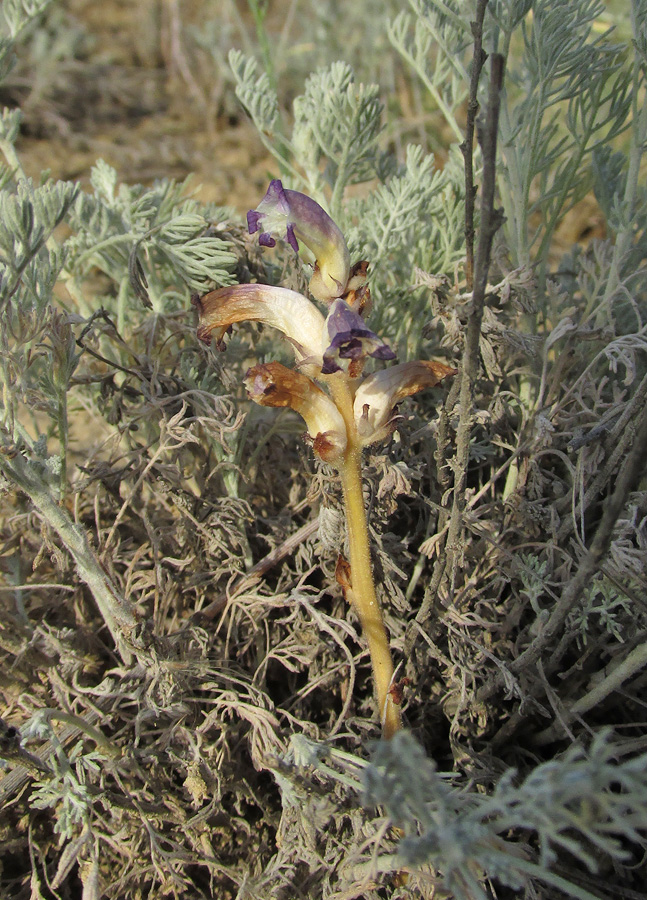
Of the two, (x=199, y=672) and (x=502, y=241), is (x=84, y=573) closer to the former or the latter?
(x=199, y=672)

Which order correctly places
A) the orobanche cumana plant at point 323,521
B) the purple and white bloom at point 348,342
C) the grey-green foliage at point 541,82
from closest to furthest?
the purple and white bloom at point 348,342 → the orobanche cumana plant at point 323,521 → the grey-green foliage at point 541,82

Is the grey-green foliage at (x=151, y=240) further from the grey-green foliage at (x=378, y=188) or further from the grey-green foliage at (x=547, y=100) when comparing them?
the grey-green foliage at (x=547, y=100)

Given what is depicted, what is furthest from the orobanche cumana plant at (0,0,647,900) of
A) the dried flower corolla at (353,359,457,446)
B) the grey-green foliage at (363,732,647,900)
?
the grey-green foliage at (363,732,647,900)

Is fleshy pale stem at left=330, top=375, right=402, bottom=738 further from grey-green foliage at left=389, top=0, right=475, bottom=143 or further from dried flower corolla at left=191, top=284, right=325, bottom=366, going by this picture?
grey-green foliage at left=389, top=0, right=475, bottom=143

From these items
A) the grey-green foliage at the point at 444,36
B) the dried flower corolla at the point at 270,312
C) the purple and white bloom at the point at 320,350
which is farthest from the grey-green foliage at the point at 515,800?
the grey-green foliage at the point at 444,36

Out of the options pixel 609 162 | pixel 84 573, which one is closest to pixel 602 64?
pixel 609 162
